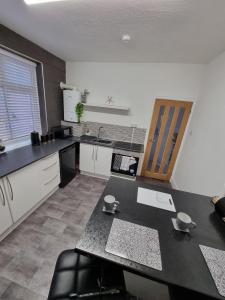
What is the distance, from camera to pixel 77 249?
2.41 ft

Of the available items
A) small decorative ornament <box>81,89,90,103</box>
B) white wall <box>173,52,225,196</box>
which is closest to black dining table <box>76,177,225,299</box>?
white wall <box>173,52,225,196</box>

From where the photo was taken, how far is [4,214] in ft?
4.96

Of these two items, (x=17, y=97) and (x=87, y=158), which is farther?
(x=87, y=158)

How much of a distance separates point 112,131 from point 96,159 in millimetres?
819

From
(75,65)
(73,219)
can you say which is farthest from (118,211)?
(75,65)

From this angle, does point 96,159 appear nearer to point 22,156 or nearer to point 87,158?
point 87,158

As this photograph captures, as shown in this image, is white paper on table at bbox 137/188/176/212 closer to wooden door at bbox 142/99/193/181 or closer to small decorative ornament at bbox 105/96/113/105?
wooden door at bbox 142/99/193/181

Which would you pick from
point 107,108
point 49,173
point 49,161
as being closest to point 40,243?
point 49,173

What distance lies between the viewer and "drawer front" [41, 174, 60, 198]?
209 centimetres

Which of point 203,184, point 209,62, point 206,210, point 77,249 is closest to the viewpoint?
point 77,249

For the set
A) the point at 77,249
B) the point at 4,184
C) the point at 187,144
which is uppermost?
the point at 187,144

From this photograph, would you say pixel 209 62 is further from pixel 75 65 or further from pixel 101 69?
pixel 75 65

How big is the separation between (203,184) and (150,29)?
7.04ft

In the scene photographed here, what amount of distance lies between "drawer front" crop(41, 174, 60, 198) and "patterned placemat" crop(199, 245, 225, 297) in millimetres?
2062
